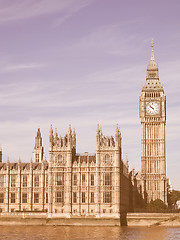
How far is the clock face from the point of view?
17888 cm

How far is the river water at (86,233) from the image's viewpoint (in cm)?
9819

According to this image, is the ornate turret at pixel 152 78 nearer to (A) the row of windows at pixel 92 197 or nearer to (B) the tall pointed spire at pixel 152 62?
(B) the tall pointed spire at pixel 152 62

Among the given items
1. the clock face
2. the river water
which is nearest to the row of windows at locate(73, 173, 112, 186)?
the river water

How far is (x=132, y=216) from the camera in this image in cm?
12812

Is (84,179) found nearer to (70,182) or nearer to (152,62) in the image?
(70,182)

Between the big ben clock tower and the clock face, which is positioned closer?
the big ben clock tower

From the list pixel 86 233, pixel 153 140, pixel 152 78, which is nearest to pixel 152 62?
pixel 152 78

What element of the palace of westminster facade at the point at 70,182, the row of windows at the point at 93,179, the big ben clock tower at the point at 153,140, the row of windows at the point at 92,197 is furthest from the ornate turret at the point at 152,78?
the row of windows at the point at 92,197

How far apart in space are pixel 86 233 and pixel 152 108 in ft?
266

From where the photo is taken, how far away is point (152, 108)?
179500mm

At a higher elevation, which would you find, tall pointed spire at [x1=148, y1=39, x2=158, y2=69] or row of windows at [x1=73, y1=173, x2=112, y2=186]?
tall pointed spire at [x1=148, y1=39, x2=158, y2=69]

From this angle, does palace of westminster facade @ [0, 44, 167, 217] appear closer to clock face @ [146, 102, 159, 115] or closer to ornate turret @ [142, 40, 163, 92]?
clock face @ [146, 102, 159, 115]

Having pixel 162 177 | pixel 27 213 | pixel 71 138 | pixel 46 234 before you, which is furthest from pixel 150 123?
pixel 46 234

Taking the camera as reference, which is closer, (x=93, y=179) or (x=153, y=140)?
(x=93, y=179)
